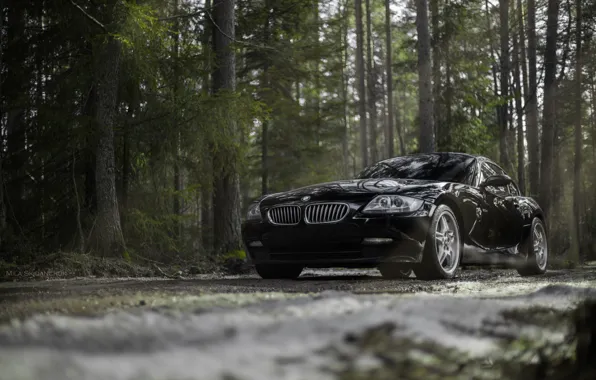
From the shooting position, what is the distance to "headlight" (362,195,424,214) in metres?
6.16

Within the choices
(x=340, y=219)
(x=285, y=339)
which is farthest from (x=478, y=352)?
(x=340, y=219)

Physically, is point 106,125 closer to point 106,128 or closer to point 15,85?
point 106,128

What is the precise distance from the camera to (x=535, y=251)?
27.9 ft

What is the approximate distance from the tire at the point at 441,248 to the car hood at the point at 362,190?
23 centimetres

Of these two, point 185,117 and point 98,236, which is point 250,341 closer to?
point 98,236

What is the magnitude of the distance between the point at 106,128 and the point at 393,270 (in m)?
6.56

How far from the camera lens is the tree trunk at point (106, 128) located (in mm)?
10734

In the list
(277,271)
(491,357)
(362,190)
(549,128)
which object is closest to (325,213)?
(362,190)

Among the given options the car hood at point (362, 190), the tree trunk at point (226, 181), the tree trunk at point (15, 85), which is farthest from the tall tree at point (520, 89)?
the car hood at point (362, 190)

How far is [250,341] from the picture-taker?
96 cm

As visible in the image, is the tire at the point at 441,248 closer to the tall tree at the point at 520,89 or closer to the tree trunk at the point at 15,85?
the tree trunk at the point at 15,85

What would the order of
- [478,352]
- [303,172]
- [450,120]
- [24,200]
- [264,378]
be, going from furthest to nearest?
[303,172] → [450,120] → [24,200] → [478,352] → [264,378]

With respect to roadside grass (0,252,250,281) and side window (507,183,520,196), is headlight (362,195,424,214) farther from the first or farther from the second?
roadside grass (0,252,250,281)

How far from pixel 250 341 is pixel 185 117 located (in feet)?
35.5
